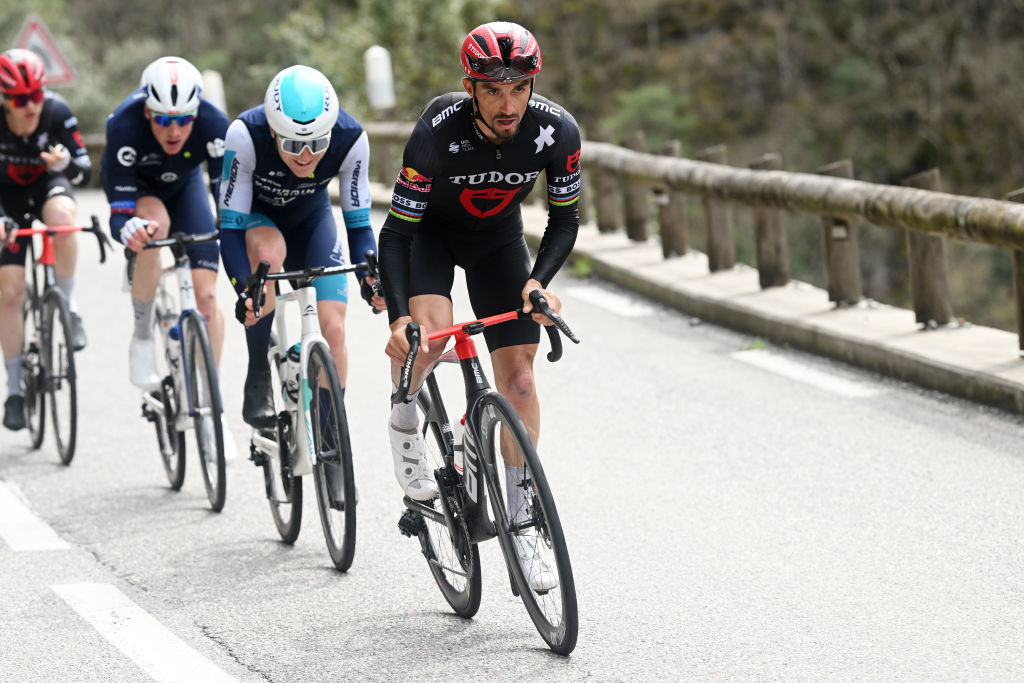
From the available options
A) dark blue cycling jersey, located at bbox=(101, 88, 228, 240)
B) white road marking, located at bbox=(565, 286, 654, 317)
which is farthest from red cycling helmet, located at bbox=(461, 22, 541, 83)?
white road marking, located at bbox=(565, 286, 654, 317)

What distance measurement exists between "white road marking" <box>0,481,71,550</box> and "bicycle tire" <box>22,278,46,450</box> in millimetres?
1041

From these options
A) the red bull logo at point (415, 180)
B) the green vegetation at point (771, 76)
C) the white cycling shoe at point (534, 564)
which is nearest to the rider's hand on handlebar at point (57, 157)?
the red bull logo at point (415, 180)

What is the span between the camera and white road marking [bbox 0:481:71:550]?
6805mm

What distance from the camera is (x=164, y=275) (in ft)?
25.5

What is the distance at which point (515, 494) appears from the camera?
16.6ft

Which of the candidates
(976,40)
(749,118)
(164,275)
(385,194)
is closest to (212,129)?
(164,275)

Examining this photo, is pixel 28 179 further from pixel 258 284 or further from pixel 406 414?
pixel 406 414

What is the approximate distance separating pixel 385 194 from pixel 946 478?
41.8 ft

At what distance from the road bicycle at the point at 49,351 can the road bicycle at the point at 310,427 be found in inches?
79.4

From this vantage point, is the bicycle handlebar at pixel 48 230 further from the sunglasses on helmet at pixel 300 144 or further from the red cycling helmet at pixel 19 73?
the sunglasses on helmet at pixel 300 144

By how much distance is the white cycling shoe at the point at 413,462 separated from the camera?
5.64 meters

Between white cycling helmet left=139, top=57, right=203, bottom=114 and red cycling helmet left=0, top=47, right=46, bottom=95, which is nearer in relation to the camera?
white cycling helmet left=139, top=57, right=203, bottom=114

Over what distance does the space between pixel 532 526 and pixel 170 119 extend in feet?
11.3

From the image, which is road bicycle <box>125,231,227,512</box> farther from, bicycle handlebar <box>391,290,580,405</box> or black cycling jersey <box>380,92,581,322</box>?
bicycle handlebar <box>391,290,580,405</box>
